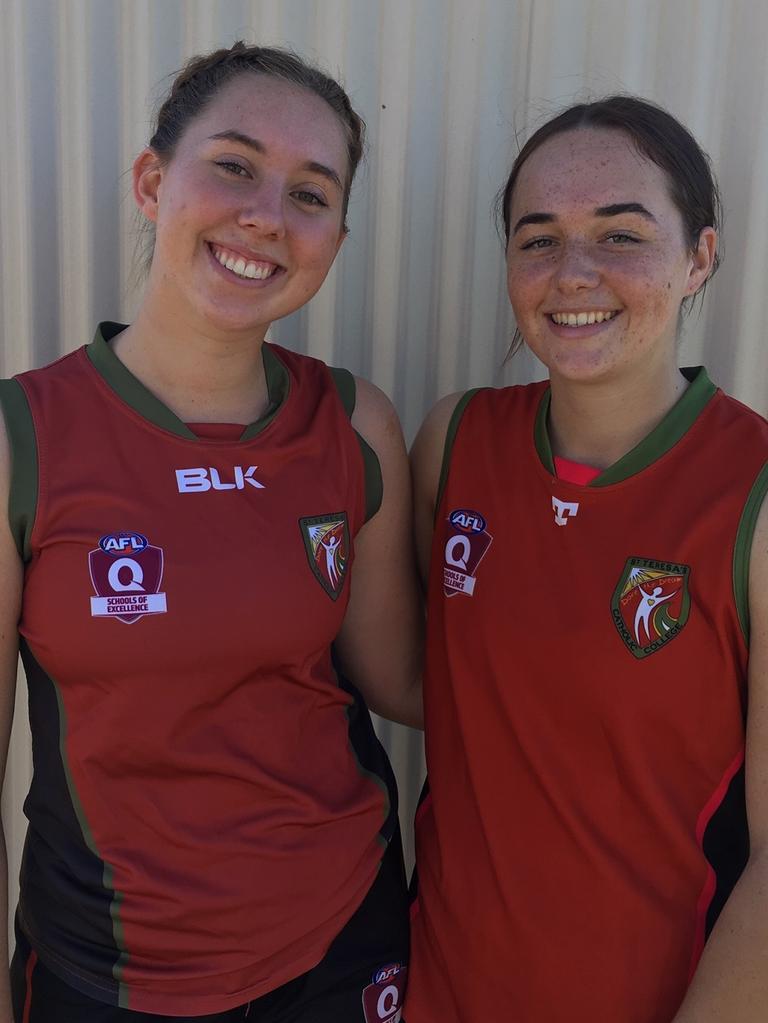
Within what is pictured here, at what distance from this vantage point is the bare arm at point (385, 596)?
2215 millimetres

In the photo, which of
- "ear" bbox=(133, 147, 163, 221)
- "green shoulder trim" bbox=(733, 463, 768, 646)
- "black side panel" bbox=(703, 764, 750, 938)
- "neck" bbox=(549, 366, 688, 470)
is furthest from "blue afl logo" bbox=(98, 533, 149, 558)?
"black side panel" bbox=(703, 764, 750, 938)

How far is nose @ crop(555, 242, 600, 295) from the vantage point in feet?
6.34

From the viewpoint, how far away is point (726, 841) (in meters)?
1.87

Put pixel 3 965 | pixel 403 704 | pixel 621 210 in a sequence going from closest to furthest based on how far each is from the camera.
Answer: pixel 3 965, pixel 621 210, pixel 403 704

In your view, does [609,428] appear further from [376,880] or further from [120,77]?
[120,77]

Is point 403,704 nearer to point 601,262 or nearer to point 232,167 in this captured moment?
point 601,262

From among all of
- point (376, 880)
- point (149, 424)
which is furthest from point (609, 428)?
point (376, 880)

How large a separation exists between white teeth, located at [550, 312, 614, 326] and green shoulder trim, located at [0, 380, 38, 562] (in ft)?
3.38

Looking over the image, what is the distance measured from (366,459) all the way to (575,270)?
1.89ft

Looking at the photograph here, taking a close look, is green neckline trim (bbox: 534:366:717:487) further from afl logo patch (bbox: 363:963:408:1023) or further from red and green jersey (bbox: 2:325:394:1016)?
afl logo patch (bbox: 363:963:408:1023)

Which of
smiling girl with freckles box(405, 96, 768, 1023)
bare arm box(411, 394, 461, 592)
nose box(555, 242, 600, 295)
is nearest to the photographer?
smiling girl with freckles box(405, 96, 768, 1023)

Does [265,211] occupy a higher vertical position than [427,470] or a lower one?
higher

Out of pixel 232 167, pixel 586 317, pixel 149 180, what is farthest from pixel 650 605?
pixel 149 180

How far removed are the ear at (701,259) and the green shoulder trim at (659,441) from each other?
0.75ft
